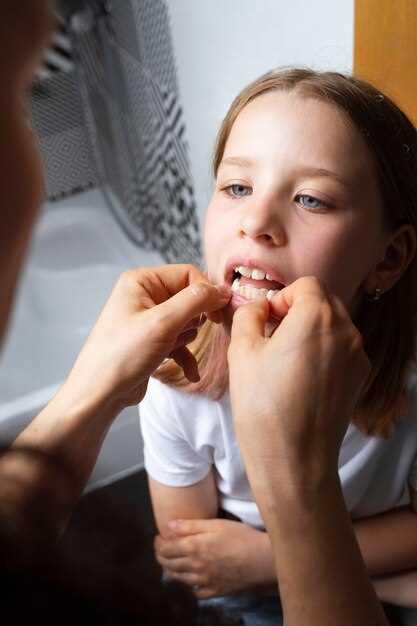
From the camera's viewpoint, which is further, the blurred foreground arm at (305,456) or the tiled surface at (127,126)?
the tiled surface at (127,126)

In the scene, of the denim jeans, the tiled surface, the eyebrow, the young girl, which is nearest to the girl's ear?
the young girl

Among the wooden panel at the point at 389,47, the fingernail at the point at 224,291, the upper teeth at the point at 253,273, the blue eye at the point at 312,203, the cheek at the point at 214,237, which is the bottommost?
the fingernail at the point at 224,291

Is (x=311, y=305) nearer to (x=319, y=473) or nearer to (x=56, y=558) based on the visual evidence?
(x=319, y=473)

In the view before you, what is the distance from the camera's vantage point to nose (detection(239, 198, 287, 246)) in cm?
69

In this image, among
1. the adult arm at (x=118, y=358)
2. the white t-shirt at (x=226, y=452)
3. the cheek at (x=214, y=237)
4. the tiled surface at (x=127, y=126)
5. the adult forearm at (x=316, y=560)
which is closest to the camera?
the adult forearm at (x=316, y=560)

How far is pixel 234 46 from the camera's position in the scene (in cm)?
118

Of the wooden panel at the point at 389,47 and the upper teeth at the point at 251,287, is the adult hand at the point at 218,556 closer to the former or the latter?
the upper teeth at the point at 251,287

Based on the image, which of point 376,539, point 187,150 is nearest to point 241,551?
point 376,539

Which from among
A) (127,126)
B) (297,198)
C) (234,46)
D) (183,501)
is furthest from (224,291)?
(127,126)

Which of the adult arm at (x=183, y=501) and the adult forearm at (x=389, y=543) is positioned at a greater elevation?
the adult arm at (x=183, y=501)

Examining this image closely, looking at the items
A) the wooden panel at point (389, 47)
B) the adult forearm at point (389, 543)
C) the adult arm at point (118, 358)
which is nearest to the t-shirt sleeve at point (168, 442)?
the adult arm at point (118, 358)

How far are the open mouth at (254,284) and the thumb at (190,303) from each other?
42mm

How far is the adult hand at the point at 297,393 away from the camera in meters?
0.53

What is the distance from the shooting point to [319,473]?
21.0 inches
